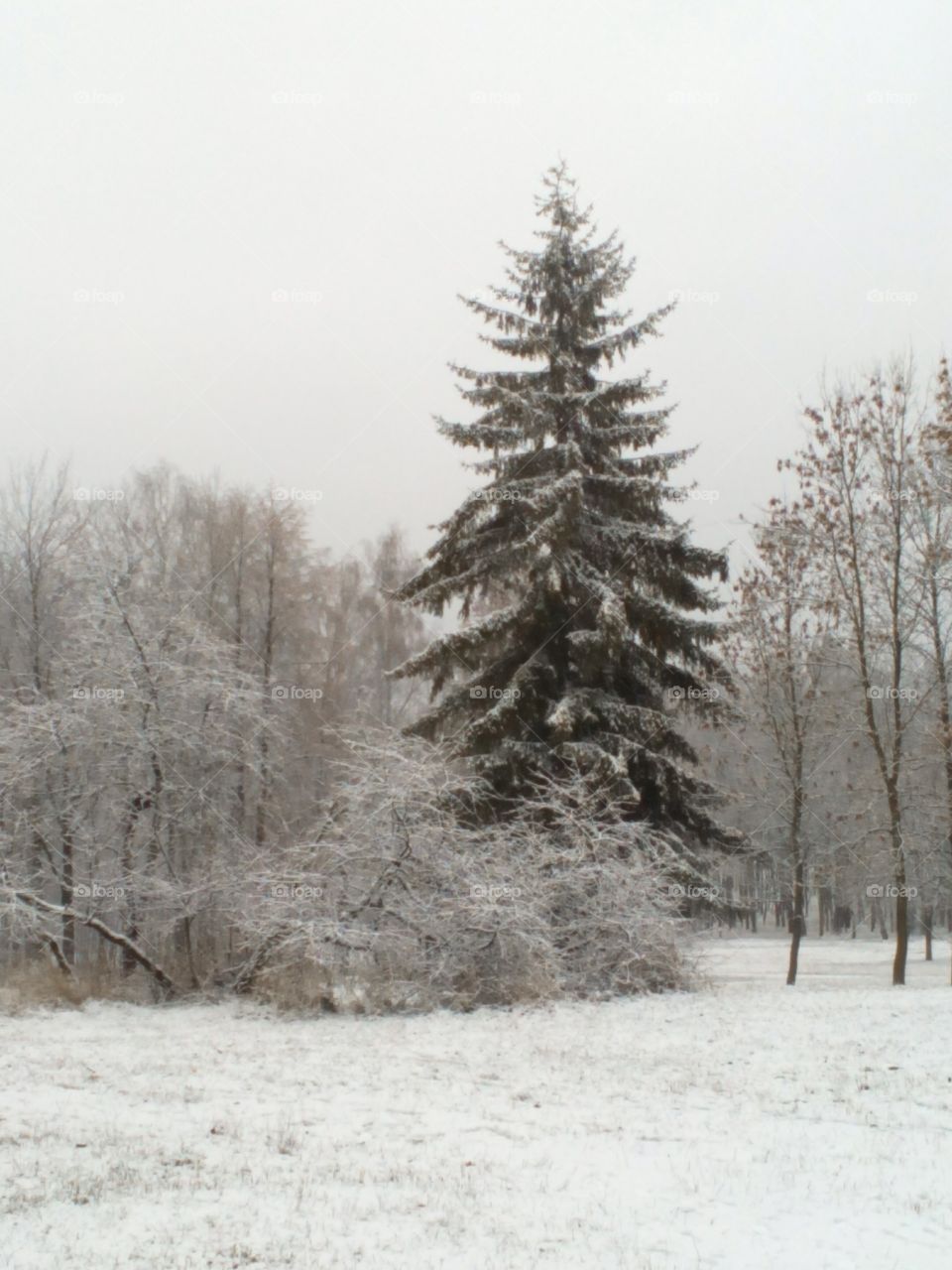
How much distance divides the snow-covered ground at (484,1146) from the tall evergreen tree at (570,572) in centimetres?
592

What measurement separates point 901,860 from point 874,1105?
1135 centimetres

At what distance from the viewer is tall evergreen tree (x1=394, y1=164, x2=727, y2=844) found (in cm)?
1722

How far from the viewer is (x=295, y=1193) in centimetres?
580

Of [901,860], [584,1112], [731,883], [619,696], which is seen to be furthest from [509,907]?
[731,883]

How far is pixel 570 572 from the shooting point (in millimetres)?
17734

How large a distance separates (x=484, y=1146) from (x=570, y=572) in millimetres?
11917

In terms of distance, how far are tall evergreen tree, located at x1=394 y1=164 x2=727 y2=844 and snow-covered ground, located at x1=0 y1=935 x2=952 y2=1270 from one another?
5918 millimetres

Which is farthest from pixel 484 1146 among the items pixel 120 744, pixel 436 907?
pixel 120 744

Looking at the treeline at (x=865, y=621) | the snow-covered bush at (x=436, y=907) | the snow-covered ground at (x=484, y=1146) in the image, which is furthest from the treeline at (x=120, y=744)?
the treeline at (x=865, y=621)

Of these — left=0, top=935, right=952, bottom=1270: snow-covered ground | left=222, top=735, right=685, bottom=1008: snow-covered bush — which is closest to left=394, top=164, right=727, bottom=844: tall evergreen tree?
left=222, top=735, right=685, bottom=1008: snow-covered bush

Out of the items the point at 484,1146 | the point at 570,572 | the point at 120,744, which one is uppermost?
the point at 570,572

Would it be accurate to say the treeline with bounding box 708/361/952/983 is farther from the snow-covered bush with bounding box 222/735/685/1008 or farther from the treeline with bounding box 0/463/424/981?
the treeline with bounding box 0/463/424/981

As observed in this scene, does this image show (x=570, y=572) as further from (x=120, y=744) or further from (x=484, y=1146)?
(x=484, y=1146)

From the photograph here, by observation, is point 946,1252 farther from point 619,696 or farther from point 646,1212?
point 619,696
